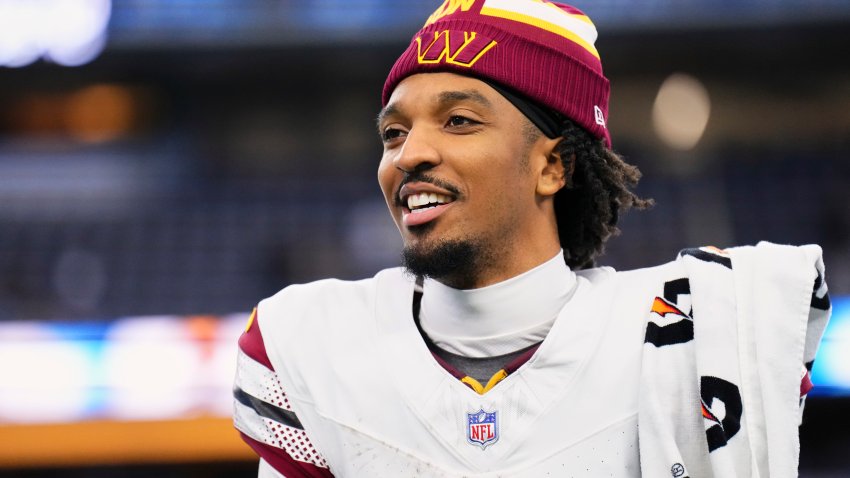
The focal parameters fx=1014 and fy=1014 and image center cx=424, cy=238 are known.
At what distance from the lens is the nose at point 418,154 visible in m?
1.86

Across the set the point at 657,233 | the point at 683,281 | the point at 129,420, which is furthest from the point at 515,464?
the point at 657,233

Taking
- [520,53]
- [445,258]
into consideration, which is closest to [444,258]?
[445,258]

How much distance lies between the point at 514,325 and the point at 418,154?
0.37m

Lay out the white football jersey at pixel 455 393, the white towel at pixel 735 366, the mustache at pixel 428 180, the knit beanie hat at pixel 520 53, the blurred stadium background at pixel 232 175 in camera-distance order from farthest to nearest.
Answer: the blurred stadium background at pixel 232 175, the knit beanie hat at pixel 520 53, the mustache at pixel 428 180, the white football jersey at pixel 455 393, the white towel at pixel 735 366

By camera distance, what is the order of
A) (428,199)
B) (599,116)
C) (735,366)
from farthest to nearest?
(599,116)
(428,199)
(735,366)

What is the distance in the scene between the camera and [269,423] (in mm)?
1902

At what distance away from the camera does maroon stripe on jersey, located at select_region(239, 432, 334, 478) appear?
6.17 ft

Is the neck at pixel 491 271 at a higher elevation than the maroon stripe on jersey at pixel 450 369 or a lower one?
higher

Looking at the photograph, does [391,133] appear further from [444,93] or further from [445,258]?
[445,258]

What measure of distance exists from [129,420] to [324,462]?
4.72 meters

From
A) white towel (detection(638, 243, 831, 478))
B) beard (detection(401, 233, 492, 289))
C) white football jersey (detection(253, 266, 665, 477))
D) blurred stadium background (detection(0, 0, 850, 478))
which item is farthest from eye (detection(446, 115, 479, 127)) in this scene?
blurred stadium background (detection(0, 0, 850, 478))

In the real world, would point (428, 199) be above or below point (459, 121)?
below

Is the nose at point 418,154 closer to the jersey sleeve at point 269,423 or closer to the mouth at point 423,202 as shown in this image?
the mouth at point 423,202

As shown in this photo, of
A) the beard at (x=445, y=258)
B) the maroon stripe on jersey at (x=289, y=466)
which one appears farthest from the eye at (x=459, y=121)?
the maroon stripe on jersey at (x=289, y=466)
